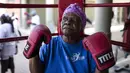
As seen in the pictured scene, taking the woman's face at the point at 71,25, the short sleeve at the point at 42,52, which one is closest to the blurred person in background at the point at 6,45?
the short sleeve at the point at 42,52

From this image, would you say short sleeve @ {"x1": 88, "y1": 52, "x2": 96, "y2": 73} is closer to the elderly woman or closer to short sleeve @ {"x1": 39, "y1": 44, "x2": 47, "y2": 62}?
the elderly woman

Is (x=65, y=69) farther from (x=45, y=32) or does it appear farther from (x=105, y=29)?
(x=105, y=29)

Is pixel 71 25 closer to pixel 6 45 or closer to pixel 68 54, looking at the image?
pixel 68 54

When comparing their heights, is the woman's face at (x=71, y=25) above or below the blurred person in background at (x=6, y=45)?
above

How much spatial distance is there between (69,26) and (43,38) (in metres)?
0.20

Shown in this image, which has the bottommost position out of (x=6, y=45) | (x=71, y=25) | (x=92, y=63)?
(x=6, y=45)

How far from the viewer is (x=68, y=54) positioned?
5.62 feet

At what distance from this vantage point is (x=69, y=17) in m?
1.68

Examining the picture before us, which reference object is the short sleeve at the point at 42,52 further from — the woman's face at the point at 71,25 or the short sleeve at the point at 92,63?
the short sleeve at the point at 92,63

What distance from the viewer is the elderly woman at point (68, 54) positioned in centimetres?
168

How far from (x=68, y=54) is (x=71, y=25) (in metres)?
0.20

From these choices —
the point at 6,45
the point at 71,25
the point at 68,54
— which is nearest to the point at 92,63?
the point at 68,54

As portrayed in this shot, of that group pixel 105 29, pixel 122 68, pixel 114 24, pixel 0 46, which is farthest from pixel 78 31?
pixel 114 24

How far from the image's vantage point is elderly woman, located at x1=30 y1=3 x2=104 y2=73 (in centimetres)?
168
